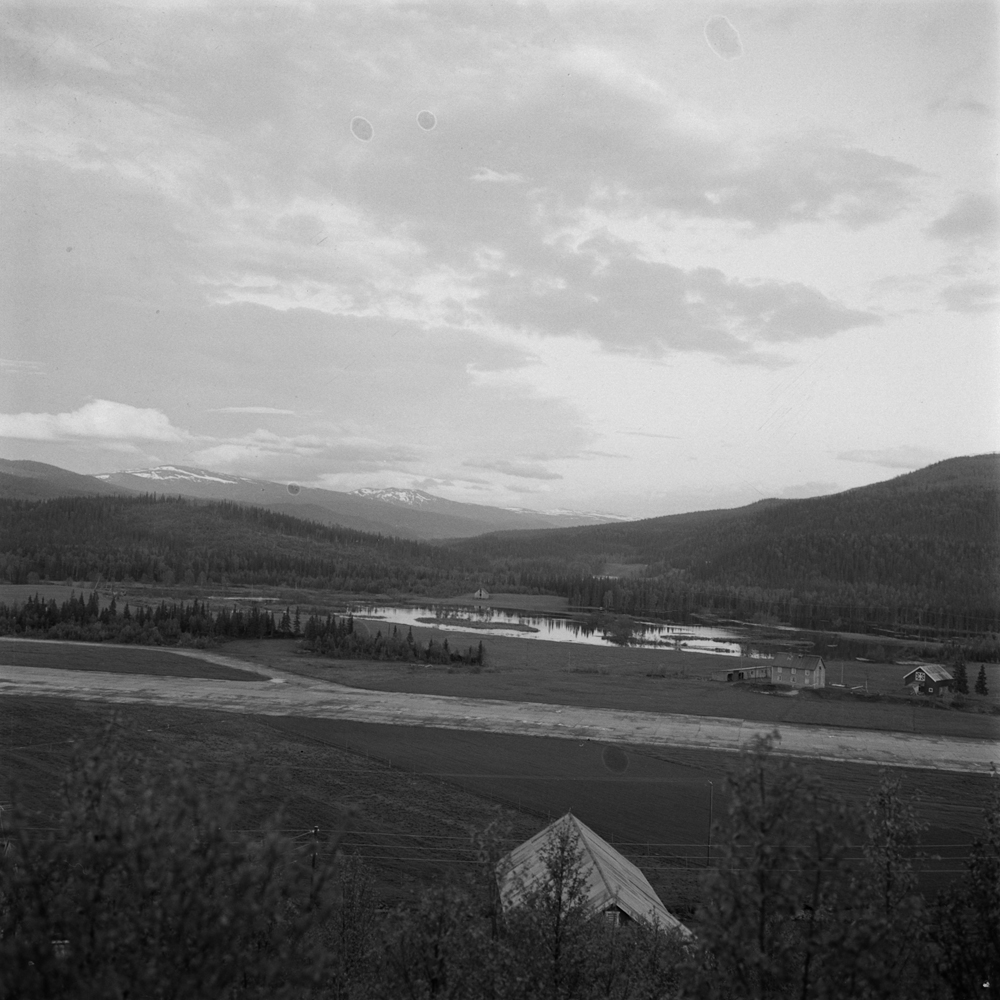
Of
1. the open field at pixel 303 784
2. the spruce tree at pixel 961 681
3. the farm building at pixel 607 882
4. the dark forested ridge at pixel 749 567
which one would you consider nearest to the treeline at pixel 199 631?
the open field at pixel 303 784

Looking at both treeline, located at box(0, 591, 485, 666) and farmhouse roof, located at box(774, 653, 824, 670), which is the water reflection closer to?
farmhouse roof, located at box(774, 653, 824, 670)

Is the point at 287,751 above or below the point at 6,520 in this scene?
below

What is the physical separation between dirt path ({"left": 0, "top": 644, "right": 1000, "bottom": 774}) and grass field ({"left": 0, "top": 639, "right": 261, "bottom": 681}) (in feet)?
6.88

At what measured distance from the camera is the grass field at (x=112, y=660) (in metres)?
59.8

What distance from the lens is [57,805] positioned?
94.8 ft

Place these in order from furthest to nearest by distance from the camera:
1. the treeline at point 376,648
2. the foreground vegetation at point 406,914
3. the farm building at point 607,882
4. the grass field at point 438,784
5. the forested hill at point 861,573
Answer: the forested hill at point 861,573 < the treeline at point 376,648 < the grass field at point 438,784 < the farm building at point 607,882 < the foreground vegetation at point 406,914

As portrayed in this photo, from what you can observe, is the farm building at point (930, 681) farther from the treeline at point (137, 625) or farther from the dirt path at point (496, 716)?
the treeline at point (137, 625)

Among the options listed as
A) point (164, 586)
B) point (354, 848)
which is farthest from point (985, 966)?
point (164, 586)

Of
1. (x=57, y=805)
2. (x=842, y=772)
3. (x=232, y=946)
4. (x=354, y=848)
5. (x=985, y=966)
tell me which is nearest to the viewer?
(x=232, y=946)

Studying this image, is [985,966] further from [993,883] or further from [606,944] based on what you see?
[606,944]

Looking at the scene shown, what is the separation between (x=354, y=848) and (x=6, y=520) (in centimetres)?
16461

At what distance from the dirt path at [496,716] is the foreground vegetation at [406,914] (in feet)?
98.9

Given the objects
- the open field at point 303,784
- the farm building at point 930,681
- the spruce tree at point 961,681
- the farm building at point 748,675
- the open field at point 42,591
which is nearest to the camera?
the open field at point 303,784

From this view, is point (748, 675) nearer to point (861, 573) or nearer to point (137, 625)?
point (137, 625)
